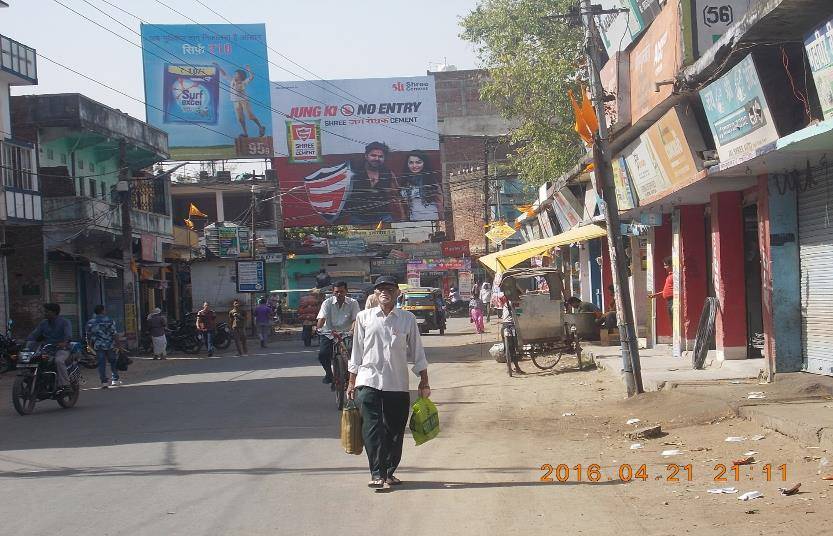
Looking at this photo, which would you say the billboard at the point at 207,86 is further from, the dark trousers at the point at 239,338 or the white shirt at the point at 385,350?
the white shirt at the point at 385,350

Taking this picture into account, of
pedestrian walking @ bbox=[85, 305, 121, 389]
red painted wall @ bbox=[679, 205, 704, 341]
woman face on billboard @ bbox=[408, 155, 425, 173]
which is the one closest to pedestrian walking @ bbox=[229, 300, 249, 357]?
pedestrian walking @ bbox=[85, 305, 121, 389]

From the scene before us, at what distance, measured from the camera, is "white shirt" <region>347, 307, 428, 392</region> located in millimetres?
8234

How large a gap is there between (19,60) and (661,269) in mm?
20148

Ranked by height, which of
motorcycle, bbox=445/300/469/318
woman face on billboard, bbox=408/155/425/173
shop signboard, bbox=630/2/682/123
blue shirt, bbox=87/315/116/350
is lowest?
motorcycle, bbox=445/300/469/318

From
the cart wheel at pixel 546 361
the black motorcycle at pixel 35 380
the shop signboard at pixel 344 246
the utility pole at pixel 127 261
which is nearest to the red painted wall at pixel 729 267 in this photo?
the cart wheel at pixel 546 361

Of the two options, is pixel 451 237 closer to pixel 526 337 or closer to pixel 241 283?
pixel 241 283

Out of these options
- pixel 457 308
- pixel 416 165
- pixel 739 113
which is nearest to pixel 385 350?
pixel 739 113

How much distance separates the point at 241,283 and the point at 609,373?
82.2ft

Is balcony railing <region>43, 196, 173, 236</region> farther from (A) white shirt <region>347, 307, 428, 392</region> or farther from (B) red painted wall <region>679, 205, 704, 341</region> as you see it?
(A) white shirt <region>347, 307, 428, 392</region>

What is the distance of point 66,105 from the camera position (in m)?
32.2

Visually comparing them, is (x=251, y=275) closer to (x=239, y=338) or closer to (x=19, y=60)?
(x=239, y=338)

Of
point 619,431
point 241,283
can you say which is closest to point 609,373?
point 619,431

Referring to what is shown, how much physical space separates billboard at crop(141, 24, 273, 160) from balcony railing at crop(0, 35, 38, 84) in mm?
24810

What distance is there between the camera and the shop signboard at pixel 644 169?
18641mm
